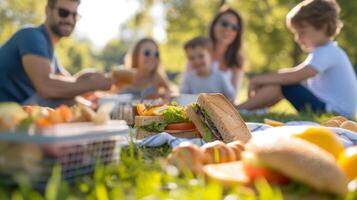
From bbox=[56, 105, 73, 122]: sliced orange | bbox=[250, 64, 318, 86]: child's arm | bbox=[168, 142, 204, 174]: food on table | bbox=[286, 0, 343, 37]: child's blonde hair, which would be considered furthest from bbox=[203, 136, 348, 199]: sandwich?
bbox=[286, 0, 343, 37]: child's blonde hair

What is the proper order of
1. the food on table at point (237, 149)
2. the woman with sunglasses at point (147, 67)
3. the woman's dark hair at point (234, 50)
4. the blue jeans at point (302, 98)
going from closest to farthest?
the food on table at point (237, 149)
the blue jeans at point (302, 98)
the woman with sunglasses at point (147, 67)
the woman's dark hair at point (234, 50)

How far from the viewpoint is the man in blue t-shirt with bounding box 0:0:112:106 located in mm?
5152

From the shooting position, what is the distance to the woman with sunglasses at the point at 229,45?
8.65 meters

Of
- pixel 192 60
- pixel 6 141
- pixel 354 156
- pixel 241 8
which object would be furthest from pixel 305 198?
pixel 241 8

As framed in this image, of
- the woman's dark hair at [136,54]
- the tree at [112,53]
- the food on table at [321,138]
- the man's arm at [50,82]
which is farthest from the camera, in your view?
the tree at [112,53]

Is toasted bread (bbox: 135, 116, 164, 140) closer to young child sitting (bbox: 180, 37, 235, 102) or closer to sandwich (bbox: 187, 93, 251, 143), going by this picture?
sandwich (bbox: 187, 93, 251, 143)

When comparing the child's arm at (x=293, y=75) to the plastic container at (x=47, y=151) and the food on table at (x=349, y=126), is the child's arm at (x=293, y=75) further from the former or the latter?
the plastic container at (x=47, y=151)

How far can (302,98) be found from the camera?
19.9 feet

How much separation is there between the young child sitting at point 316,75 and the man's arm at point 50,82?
1788 mm

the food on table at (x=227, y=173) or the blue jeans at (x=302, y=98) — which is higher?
the food on table at (x=227, y=173)

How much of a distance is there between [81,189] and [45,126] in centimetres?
24

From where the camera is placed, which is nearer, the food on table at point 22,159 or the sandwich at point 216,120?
the food on table at point 22,159

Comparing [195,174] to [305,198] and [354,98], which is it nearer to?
[305,198]

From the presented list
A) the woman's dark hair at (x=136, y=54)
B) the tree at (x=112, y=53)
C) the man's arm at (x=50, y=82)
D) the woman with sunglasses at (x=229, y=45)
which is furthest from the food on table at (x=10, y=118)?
the tree at (x=112, y=53)
